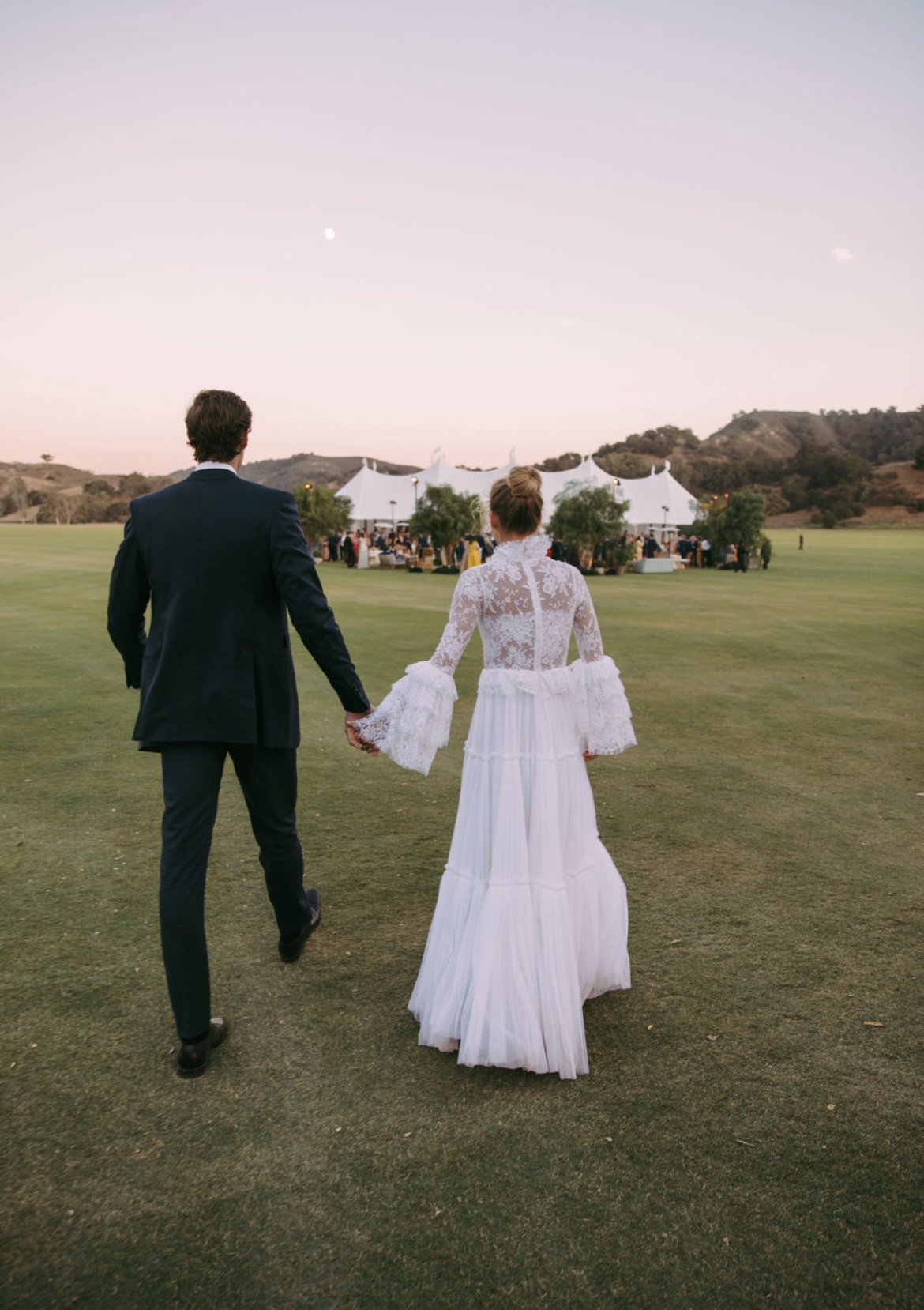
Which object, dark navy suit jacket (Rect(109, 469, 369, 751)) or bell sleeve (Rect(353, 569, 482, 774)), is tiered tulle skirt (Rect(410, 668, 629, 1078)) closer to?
bell sleeve (Rect(353, 569, 482, 774))

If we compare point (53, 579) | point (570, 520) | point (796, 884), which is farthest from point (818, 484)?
point (796, 884)

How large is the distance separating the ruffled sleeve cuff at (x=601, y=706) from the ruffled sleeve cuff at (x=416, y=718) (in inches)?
20.9

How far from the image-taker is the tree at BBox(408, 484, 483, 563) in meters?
32.6

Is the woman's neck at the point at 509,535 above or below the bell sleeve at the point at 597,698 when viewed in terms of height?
above

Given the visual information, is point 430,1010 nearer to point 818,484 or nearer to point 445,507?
point 445,507

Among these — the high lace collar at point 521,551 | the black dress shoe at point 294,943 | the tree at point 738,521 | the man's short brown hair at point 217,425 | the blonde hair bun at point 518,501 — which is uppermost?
the tree at point 738,521

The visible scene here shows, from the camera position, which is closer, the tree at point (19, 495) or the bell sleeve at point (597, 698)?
the bell sleeve at point (597, 698)

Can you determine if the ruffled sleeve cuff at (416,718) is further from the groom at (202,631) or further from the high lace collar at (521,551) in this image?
the high lace collar at (521,551)

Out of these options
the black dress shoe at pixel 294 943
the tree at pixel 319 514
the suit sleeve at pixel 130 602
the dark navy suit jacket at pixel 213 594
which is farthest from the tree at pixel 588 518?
the dark navy suit jacket at pixel 213 594

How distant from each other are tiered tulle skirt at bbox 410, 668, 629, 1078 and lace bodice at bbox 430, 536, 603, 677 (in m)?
0.09

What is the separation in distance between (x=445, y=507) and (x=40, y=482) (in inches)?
5576

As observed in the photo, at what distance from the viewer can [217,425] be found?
306 centimetres

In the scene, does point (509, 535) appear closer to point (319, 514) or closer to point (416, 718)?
point (416, 718)

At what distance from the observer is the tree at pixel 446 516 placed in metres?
32.6
